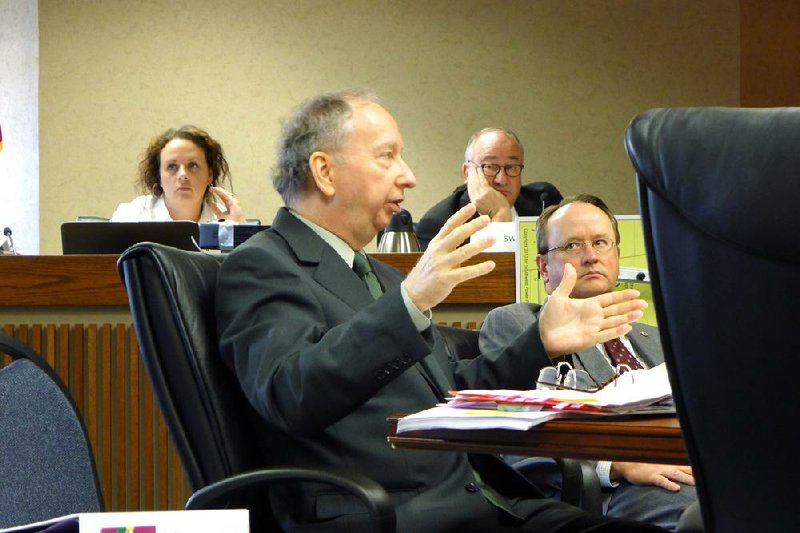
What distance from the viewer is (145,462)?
3.29 m

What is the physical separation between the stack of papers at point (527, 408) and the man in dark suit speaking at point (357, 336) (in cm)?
25

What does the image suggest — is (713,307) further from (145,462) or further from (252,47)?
(252,47)

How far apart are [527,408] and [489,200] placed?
353 centimetres

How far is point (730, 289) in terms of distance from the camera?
0.87 m

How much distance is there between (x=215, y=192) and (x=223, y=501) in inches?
118

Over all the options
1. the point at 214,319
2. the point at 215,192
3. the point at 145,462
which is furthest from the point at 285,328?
the point at 215,192

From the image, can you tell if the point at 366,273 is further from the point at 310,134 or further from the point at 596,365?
the point at 596,365

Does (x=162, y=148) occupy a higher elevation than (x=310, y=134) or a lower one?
higher

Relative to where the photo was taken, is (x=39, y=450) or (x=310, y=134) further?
(x=310, y=134)

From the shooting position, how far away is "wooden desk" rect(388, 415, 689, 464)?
1.19 metres

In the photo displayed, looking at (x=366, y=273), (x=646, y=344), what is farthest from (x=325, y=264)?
(x=646, y=344)

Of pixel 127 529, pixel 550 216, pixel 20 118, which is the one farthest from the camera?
pixel 20 118

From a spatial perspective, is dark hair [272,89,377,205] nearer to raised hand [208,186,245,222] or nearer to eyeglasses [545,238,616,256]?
eyeglasses [545,238,616,256]

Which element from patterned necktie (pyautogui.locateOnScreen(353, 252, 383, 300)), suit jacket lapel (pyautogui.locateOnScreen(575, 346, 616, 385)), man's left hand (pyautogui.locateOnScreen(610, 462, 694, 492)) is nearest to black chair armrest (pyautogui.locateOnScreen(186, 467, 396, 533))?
patterned necktie (pyautogui.locateOnScreen(353, 252, 383, 300))
